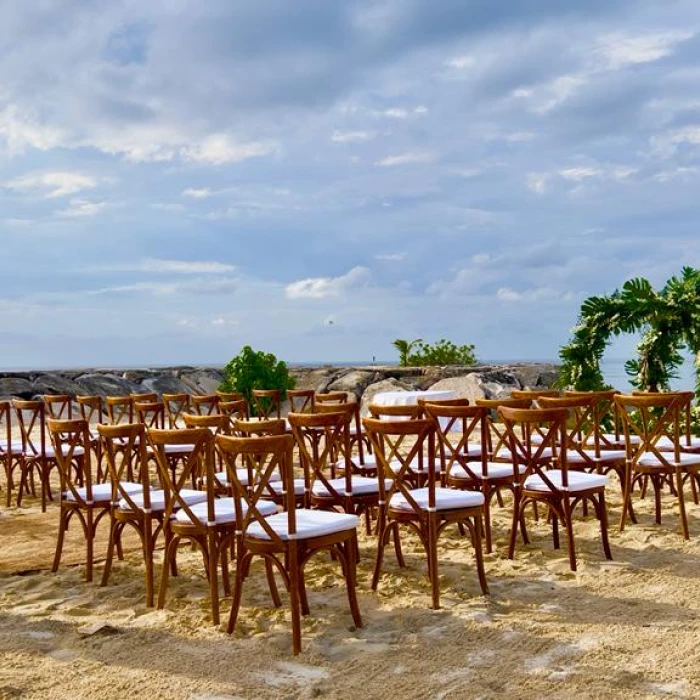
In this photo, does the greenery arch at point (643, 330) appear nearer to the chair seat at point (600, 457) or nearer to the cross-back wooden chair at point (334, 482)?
the chair seat at point (600, 457)

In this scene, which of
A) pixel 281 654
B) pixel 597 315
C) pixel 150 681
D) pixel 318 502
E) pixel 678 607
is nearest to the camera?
pixel 150 681

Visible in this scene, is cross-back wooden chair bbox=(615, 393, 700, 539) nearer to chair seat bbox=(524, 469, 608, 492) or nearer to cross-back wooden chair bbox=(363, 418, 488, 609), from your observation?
chair seat bbox=(524, 469, 608, 492)

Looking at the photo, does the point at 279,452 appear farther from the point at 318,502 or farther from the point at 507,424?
the point at 507,424

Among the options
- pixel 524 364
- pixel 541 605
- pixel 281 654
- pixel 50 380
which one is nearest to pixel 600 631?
pixel 541 605

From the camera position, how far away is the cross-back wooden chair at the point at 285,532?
352 cm

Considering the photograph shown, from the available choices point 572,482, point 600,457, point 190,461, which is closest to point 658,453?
point 600,457

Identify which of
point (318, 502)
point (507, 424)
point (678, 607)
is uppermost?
point (507, 424)

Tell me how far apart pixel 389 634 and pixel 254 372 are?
8.10 meters

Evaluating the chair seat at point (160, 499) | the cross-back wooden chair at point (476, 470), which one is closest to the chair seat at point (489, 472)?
the cross-back wooden chair at point (476, 470)

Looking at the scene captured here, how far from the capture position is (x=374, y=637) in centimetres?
357

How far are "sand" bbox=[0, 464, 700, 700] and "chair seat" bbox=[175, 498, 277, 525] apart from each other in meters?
0.43

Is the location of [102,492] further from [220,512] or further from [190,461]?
[220,512]

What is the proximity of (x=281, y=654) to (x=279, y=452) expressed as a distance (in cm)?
80

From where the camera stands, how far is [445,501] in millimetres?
4062
